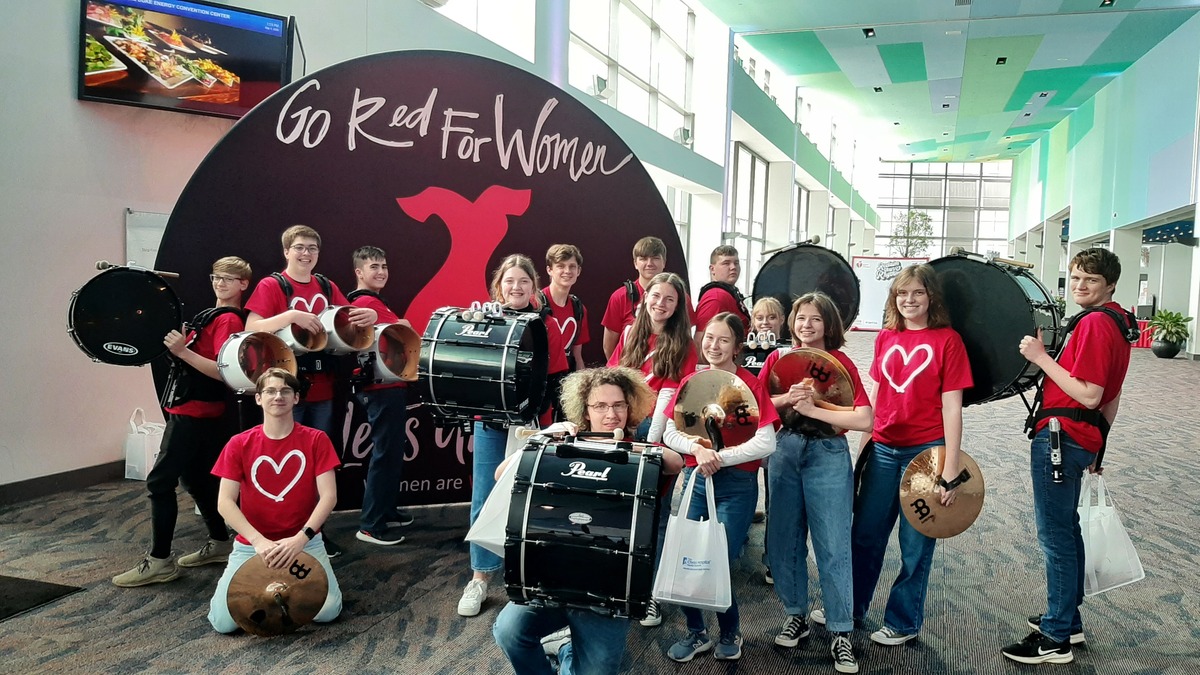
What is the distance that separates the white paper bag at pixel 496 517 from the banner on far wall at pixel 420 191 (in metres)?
2.37

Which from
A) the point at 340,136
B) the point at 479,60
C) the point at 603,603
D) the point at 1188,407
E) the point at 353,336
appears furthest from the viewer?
the point at 1188,407

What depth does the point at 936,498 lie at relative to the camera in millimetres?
3053

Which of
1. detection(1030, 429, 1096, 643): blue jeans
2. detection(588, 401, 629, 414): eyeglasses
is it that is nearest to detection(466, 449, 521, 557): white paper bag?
detection(588, 401, 629, 414): eyeglasses

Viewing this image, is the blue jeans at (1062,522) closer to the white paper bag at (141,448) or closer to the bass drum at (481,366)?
the bass drum at (481,366)

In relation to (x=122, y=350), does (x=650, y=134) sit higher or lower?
higher

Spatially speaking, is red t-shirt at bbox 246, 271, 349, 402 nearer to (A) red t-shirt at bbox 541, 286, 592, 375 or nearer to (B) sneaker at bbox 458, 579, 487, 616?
(A) red t-shirt at bbox 541, 286, 592, 375

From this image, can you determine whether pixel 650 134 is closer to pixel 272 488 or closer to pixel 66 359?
pixel 66 359

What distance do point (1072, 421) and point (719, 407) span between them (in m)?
1.39

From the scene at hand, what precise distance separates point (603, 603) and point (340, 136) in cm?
322

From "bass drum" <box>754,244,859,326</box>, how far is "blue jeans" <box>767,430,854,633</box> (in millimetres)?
1573

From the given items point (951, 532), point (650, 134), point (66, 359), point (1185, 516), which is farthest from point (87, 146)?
point (650, 134)

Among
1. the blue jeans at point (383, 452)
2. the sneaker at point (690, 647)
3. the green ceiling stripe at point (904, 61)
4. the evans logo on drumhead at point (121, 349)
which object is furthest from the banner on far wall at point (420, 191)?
the green ceiling stripe at point (904, 61)

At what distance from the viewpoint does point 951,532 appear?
10.1 feet

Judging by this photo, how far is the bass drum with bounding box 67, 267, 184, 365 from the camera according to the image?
3.43 metres
